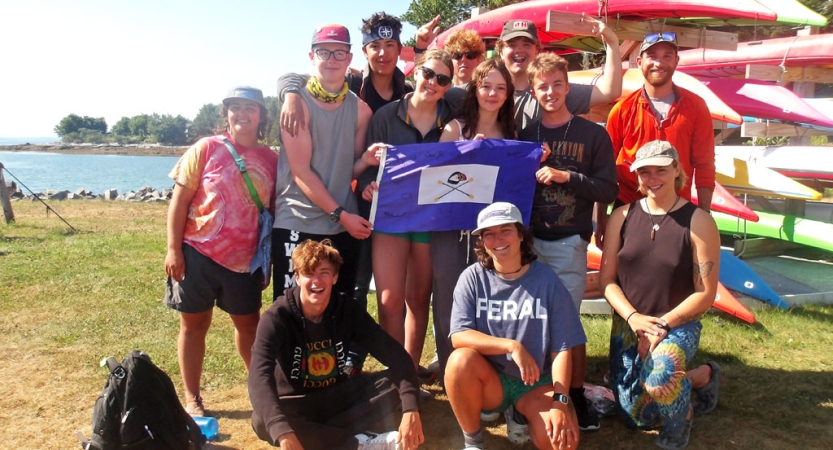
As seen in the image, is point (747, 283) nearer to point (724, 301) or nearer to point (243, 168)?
point (724, 301)

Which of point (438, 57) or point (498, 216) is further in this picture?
point (438, 57)

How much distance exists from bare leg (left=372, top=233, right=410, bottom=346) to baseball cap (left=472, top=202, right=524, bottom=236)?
2.59 feet

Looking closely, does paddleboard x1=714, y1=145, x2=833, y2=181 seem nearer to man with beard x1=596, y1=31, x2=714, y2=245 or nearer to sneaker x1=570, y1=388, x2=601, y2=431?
man with beard x1=596, y1=31, x2=714, y2=245

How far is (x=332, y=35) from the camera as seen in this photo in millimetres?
3998

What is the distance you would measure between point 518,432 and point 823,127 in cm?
920

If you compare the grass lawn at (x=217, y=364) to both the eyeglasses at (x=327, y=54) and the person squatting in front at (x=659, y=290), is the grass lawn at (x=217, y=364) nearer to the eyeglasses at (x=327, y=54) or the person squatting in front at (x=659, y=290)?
the person squatting in front at (x=659, y=290)

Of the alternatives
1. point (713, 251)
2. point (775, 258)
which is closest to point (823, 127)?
point (775, 258)

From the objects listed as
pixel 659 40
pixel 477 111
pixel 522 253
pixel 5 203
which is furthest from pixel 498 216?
pixel 5 203

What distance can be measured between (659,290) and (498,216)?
1.23m

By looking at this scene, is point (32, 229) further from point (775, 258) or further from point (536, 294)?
point (775, 258)

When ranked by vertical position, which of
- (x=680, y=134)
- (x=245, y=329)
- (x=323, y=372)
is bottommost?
(x=323, y=372)

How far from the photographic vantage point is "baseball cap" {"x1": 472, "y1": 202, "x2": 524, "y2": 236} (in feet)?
11.6

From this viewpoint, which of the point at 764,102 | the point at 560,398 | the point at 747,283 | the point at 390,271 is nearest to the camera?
the point at 560,398

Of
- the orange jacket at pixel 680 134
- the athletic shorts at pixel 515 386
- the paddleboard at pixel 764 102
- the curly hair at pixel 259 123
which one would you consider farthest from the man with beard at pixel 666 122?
the paddleboard at pixel 764 102
